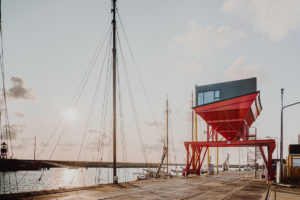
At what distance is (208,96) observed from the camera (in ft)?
128

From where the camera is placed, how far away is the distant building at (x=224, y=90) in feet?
114

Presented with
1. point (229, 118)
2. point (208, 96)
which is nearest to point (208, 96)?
point (208, 96)

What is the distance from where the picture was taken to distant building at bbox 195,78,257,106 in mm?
34875

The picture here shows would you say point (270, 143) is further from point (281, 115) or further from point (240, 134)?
point (240, 134)

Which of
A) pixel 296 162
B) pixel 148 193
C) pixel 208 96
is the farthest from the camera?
pixel 208 96

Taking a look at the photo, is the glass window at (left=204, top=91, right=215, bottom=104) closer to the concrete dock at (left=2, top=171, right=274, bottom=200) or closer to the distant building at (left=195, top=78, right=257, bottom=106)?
the distant building at (left=195, top=78, right=257, bottom=106)

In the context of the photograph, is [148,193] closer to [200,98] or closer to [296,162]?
[296,162]

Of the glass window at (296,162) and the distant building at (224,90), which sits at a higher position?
the distant building at (224,90)

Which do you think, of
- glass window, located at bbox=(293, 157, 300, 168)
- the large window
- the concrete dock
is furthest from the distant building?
the concrete dock

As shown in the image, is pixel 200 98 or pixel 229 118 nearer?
pixel 229 118

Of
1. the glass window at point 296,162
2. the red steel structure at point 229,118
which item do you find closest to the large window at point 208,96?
the red steel structure at point 229,118

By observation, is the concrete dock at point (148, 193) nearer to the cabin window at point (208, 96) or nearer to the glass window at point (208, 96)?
the cabin window at point (208, 96)

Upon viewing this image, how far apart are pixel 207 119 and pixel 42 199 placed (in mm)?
25688

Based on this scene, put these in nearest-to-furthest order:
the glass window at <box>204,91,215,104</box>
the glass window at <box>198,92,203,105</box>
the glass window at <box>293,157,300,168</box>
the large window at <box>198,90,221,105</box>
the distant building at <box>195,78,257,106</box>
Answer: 1. the glass window at <box>293,157,300,168</box>
2. the distant building at <box>195,78,257,106</box>
3. the large window at <box>198,90,221,105</box>
4. the glass window at <box>204,91,215,104</box>
5. the glass window at <box>198,92,203,105</box>
